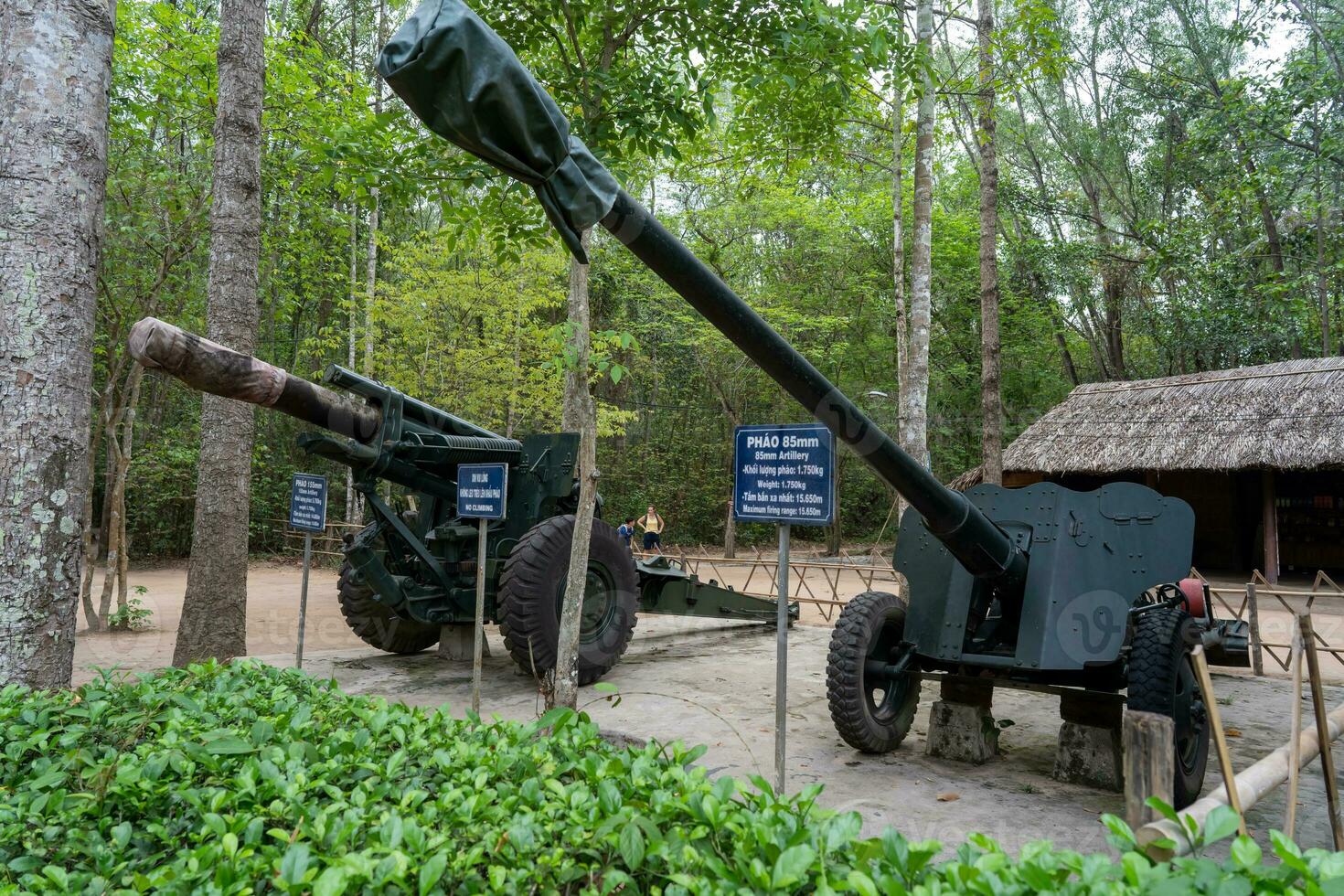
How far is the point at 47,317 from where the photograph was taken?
3729 millimetres

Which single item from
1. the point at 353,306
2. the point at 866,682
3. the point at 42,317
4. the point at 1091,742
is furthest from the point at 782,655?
the point at 353,306

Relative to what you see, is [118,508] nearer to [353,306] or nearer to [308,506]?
[308,506]

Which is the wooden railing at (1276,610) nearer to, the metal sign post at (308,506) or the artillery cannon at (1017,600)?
the artillery cannon at (1017,600)

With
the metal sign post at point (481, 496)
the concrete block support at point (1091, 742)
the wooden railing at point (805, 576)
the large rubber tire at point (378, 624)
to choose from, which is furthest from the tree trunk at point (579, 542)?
the wooden railing at point (805, 576)

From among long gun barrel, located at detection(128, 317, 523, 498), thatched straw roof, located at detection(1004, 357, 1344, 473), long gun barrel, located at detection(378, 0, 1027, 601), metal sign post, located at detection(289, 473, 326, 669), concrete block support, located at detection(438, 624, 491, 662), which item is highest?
thatched straw roof, located at detection(1004, 357, 1344, 473)

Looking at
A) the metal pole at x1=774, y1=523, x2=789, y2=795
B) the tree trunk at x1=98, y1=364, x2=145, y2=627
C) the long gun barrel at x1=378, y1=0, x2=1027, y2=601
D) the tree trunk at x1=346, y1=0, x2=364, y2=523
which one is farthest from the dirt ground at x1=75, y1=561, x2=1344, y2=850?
the tree trunk at x1=346, y1=0, x2=364, y2=523

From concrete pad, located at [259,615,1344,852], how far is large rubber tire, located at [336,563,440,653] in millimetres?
136

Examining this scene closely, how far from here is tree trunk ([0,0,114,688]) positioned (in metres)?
3.64

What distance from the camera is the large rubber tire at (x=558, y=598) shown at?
6.39m

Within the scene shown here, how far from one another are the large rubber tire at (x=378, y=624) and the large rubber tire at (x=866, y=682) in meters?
4.24

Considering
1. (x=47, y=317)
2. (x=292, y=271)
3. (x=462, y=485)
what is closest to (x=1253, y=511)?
(x=462, y=485)

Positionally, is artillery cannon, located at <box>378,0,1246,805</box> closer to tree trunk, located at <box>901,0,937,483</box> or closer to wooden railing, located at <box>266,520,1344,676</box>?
tree trunk, located at <box>901,0,937,483</box>

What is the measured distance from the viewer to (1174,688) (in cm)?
424

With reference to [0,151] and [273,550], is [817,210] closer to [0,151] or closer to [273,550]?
[273,550]
